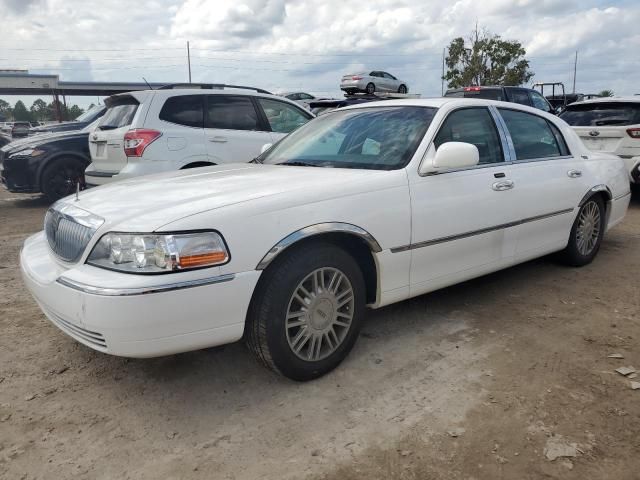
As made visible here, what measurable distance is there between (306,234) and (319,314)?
48cm

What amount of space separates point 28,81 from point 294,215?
60.9 m

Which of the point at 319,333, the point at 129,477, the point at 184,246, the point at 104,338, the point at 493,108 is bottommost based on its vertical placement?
the point at 129,477

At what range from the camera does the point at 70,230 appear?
112 inches

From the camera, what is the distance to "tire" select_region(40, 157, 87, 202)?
28.5ft

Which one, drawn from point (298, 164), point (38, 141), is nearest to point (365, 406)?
point (298, 164)

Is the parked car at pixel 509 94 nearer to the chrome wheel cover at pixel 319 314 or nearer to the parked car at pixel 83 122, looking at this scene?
the parked car at pixel 83 122

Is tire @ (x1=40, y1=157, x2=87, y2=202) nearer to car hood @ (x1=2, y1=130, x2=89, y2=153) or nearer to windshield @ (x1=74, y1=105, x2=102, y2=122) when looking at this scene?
car hood @ (x1=2, y1=130, x2=89, y2=153)

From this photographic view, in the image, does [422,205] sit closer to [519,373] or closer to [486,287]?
[519,373]

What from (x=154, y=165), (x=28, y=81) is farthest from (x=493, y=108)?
(x=28, y=81)

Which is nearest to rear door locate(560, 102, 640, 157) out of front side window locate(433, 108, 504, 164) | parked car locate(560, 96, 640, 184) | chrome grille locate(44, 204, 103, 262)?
parked car locate(560, 96, 640, 184)

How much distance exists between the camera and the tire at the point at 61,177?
342 inches

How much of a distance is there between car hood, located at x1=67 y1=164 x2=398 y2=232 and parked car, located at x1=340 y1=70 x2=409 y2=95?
23627 millimetres

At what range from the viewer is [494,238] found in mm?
3793

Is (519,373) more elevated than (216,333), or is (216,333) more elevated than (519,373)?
(216,333)
